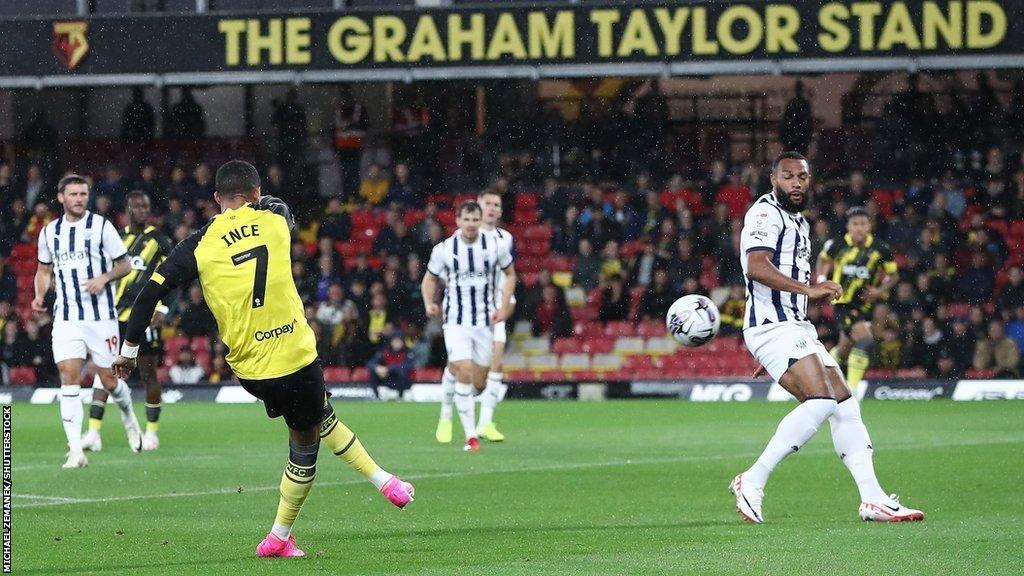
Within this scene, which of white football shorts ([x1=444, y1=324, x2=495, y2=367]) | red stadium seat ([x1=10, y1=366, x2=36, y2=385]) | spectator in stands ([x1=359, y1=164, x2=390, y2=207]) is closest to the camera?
white football shorts ([x1=444, y1=324, x2=495, y2=367])

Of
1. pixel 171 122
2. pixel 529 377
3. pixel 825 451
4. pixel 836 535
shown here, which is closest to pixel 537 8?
pixel 529 377

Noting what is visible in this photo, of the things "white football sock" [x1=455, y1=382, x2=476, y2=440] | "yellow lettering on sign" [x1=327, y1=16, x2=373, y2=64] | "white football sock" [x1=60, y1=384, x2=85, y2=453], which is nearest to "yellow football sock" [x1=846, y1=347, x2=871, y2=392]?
"white football sock" [x1=455, y1=382, x2=476, y2=440]

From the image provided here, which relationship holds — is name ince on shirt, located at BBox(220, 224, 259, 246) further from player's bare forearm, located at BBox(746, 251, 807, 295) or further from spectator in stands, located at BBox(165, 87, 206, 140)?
spectator in stands, located at BBox(165, 87, 206, 140)

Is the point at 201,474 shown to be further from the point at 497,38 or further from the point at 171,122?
the point at 171,122

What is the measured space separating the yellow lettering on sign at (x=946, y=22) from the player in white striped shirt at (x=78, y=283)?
14.0 metres

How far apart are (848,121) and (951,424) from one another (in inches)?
462

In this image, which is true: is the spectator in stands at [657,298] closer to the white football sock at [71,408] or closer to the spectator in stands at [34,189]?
the spectator in stands at [34,189]

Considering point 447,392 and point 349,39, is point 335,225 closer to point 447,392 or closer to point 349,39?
point 349,39

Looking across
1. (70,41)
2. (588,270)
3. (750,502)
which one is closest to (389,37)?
(588,270)

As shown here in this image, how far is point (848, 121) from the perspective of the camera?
28609mm

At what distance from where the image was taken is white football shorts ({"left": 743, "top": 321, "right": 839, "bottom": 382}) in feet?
31.3

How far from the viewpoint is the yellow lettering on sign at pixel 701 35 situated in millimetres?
24609

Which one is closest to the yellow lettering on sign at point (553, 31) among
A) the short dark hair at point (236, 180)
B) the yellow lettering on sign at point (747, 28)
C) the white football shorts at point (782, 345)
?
the yellow lettering on sign at point (747, 28)

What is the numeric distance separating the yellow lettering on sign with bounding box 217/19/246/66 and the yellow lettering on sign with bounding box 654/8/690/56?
6.44 metres
